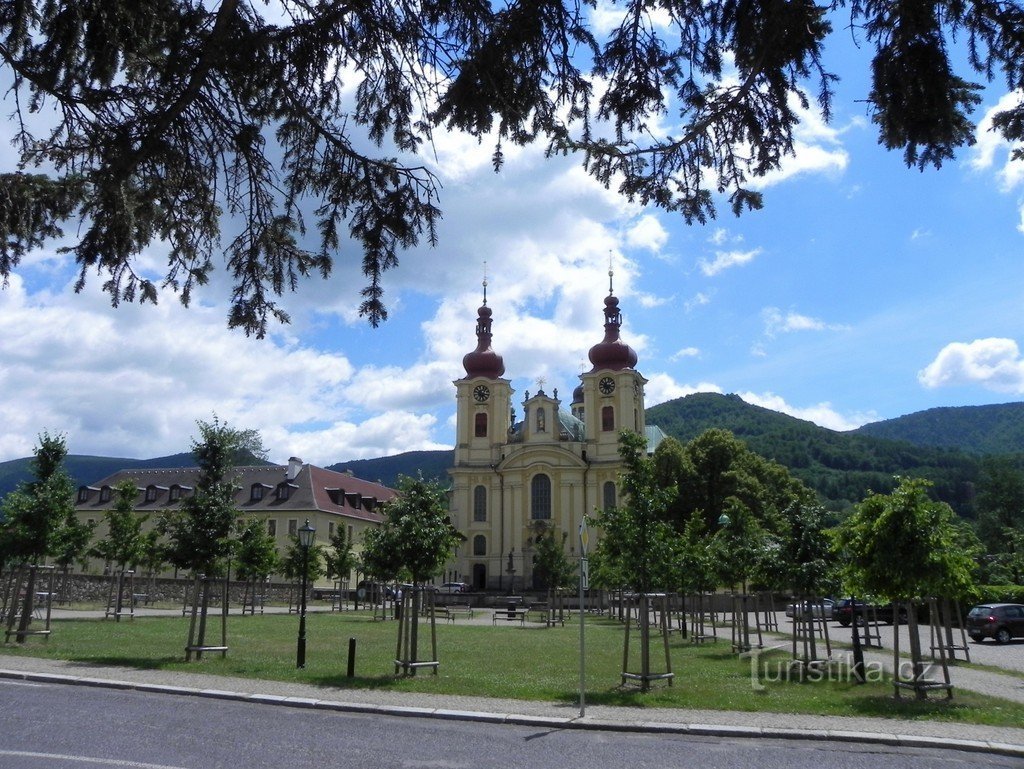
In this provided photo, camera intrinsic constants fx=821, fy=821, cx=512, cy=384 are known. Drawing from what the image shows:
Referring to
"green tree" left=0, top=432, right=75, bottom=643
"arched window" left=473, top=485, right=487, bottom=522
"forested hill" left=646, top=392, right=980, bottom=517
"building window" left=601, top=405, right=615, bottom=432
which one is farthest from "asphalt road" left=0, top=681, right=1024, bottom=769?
"forested hill" left=646, top=392, right=980, bottom=517

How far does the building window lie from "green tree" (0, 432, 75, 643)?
56.9 metres

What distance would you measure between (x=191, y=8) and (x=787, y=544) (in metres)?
15.8

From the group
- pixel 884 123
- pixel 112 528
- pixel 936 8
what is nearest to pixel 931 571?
pixel 884 123

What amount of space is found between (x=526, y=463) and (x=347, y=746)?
64.6m

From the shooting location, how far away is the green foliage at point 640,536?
15.1 m

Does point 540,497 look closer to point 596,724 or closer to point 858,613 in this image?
point 858,613

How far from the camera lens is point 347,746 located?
9781 mm

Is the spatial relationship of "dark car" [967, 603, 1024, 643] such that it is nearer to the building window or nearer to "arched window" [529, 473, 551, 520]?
"arched window" [529, 473, 551, 520]

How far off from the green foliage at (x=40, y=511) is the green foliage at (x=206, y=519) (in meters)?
3.88

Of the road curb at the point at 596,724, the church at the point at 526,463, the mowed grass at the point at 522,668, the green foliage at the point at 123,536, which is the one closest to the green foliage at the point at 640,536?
the mowed grass at the point at 522,668

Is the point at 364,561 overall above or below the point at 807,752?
above

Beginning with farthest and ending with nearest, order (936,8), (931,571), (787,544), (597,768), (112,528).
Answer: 1. (112,528)
2. (787,544)
3. (931,571)
4. (597,768)
5. (936,8)

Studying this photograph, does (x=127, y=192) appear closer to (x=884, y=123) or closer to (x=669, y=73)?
(x=669, y=73)

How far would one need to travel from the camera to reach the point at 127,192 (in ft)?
28.1
